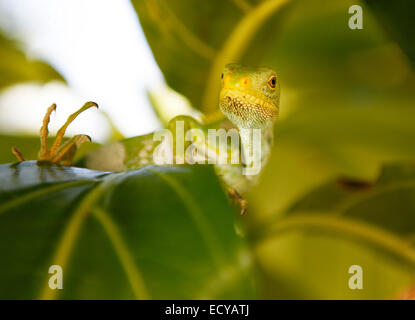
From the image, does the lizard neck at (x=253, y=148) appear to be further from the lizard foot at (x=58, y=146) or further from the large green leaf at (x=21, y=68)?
the large green leaf at (x=21, y=68)

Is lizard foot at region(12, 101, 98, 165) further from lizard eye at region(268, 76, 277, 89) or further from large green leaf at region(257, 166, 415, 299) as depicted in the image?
large green leaf at region(257, 166, 415, 299)

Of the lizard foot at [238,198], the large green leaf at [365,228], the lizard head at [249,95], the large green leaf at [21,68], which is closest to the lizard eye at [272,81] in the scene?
the lizard head at [249,95]

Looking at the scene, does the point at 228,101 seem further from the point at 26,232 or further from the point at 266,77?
the point at 26,232

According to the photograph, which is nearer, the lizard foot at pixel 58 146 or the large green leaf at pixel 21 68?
the lizard foot at pixel 58 146

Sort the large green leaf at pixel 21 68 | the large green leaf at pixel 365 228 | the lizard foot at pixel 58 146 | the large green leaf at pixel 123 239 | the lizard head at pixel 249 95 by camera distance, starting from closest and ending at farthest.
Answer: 1. the large green leaf at pixel 123 239
2. the lizard foot at pixel 58 146
3. the lizard head at pixel 249 95
4. the large green leaf at pixel 365 228
5. the large green leaf at pixel 21 68

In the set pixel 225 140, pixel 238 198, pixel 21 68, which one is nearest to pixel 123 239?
pixel 238 198

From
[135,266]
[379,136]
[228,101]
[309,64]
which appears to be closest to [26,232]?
[135,266]
